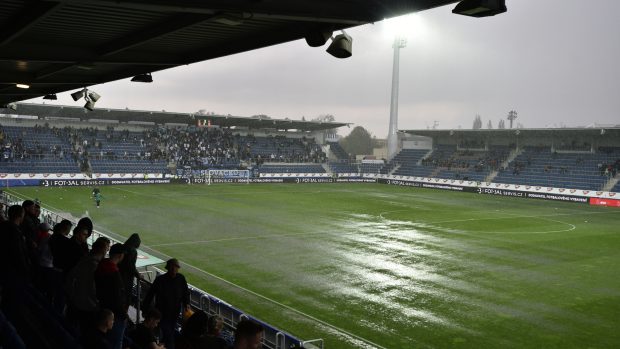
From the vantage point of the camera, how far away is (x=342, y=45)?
7.52 metres

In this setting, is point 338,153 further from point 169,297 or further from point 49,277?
point 169,297

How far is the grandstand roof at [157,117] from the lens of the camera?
5499cm

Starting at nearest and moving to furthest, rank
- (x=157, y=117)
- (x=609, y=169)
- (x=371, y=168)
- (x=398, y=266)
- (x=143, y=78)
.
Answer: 1. (x=143, y=78)
2. (x=398, y=266)
3. (x=609, y=169)
4. (x=157, y=117)
5. (x=371, y=168)

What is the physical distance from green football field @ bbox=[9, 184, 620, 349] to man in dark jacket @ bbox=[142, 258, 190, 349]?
4.48m

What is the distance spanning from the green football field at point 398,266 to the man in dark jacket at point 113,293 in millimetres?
5689

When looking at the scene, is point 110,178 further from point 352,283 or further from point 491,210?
Result: point 352,283

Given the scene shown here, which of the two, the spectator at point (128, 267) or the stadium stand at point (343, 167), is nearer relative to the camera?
the spectator at point (128, 267)

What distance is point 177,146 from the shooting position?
216 ft

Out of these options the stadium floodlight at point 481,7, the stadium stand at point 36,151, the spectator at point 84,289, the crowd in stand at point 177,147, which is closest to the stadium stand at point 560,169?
the crowd in stand at point 177,147

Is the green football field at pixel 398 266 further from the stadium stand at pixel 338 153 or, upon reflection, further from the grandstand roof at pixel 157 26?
the stadium stand at pixel 338 153

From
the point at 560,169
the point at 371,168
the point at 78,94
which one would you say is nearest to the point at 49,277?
the point at 78,94

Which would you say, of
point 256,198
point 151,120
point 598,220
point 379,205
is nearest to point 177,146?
point 151,120

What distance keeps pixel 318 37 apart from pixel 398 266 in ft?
43.3

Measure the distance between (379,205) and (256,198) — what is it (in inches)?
409
